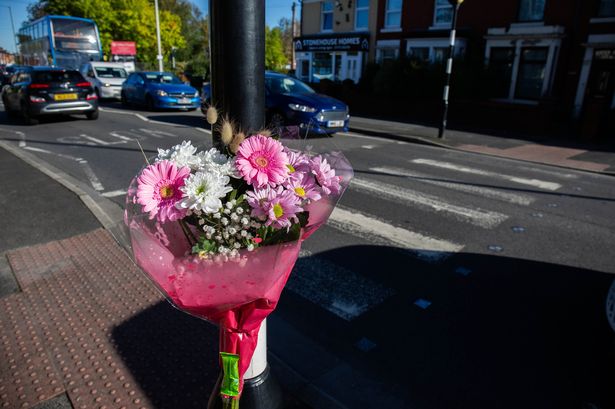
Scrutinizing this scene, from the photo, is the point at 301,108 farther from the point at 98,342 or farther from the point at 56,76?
the point at 98,342

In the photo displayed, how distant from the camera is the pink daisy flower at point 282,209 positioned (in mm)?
1487

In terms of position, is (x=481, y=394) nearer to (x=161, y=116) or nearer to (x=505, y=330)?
(x=505, y=330)

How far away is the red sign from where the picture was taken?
35325 millimetres

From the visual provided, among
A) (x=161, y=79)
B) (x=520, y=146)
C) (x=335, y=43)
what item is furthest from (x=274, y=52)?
(x=520, y=146)

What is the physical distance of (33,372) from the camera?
2.73 metres

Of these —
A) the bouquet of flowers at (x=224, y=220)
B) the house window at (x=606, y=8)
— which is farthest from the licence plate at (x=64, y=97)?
the house window at (x=606, y=8)

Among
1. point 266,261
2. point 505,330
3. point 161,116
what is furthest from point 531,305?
point 161,116

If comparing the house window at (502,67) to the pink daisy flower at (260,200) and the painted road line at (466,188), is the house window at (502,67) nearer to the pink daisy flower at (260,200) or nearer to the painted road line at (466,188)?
the painted road line at (466,188)

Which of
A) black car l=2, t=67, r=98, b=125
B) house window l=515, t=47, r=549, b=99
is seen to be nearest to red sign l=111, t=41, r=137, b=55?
black car l=2, t=67, r=98, b=125

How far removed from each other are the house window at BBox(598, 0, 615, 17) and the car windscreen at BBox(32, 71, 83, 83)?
696 inches

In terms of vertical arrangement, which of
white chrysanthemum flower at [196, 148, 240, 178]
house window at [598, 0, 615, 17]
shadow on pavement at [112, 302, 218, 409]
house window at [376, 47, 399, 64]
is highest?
house window at [598, 0, 615, 17]

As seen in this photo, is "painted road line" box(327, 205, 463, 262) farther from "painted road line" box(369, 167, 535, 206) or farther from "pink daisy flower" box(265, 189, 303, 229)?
"pink daisy flower" box(265, 189, 303, 229)

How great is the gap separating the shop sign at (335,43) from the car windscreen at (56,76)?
1555 cm

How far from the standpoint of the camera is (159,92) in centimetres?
1750
